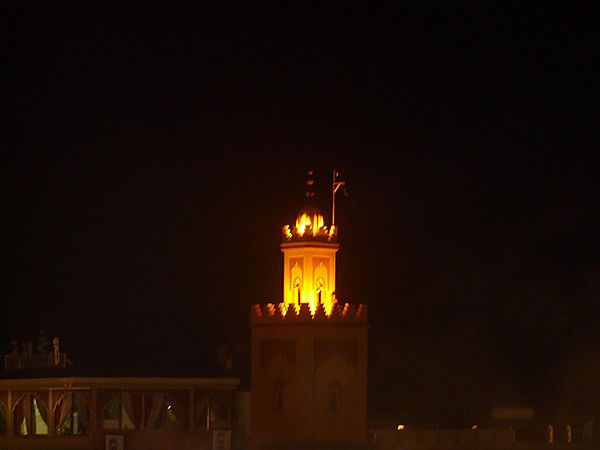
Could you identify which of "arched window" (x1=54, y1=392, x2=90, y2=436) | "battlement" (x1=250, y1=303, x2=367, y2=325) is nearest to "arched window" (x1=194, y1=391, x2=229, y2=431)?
"arched window" (x1=54, y1=392, x2=90, y2=436)

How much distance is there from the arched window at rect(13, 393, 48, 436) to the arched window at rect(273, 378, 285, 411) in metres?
7.27

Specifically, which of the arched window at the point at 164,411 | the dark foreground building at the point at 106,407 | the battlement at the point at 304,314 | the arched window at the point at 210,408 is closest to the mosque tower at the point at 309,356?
the battlement at the point at 304,314

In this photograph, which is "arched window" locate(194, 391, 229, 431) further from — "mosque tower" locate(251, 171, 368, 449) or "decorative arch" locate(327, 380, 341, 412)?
"decorative arch" locate(327, 380, 341, 412)

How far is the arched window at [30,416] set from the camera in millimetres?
54562

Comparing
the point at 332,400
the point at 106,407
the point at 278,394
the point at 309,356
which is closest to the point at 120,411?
the point at 106,407

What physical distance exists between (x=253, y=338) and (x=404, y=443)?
4.51m

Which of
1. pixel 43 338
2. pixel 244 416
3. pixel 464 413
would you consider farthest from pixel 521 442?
pixel 43 338

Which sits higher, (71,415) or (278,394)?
(278,394)

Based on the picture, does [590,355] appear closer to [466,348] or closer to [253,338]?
[466,348]

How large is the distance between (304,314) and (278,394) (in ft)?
6.98

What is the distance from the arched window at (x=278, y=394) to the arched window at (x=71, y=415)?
5820 mm

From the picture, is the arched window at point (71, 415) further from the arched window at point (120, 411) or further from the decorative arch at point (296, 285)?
the decorative arch at point (296, 285)

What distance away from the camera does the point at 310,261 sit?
49719 millimetres

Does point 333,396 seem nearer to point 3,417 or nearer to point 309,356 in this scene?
point 309,356
